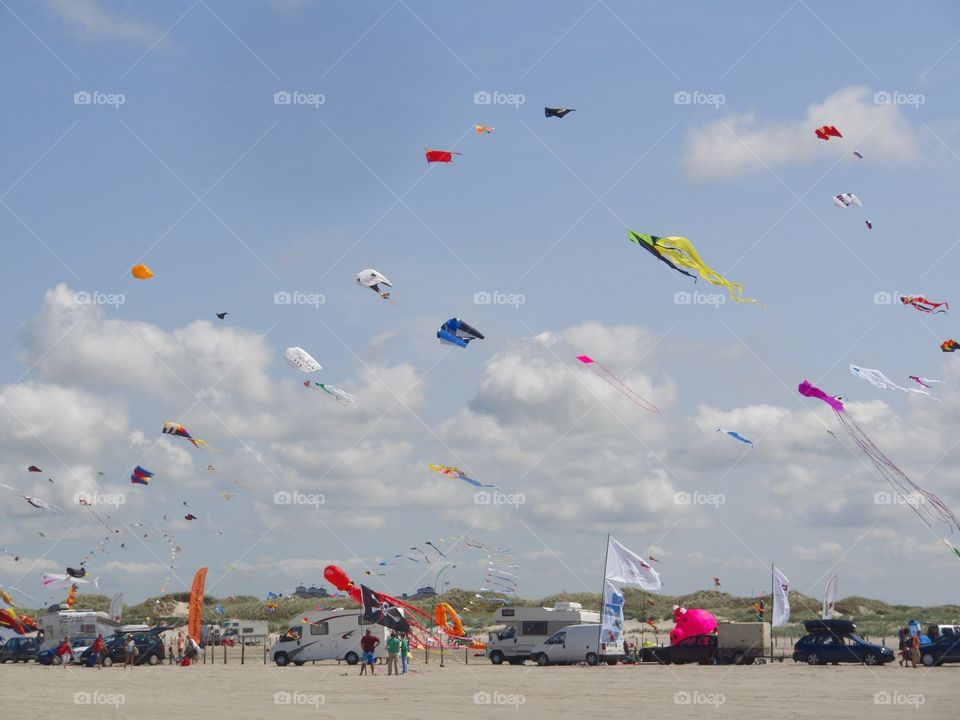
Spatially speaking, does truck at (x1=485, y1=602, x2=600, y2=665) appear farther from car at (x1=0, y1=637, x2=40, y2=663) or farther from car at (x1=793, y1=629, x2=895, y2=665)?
A: car at (x1=0, y1=637, x2=40, y2=663)

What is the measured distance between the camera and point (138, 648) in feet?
143

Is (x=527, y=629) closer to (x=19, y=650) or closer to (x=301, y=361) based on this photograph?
(x=301, y=361)

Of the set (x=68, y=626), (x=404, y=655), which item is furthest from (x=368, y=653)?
(x=68, y=626)

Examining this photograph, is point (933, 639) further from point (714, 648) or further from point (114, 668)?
point (114, 668)

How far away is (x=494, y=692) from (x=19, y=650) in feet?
95.2

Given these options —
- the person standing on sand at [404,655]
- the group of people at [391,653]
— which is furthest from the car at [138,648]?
the person standing on sand at [404,655]

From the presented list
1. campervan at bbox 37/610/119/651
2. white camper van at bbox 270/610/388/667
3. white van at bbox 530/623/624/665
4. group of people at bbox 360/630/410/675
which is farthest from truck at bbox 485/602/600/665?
campervan at bbox 37/610/119/651

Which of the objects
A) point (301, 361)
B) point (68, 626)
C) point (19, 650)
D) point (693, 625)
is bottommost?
point (19, 650)

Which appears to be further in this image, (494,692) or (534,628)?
(534,628)

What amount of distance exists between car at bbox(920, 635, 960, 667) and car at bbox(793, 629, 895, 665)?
1123 mm

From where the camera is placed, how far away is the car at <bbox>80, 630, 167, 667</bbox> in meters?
43.1

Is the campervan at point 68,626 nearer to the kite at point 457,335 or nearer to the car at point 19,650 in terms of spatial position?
the car at point 19,650

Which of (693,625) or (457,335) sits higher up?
(457,335)

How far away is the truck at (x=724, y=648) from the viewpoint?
131ft
